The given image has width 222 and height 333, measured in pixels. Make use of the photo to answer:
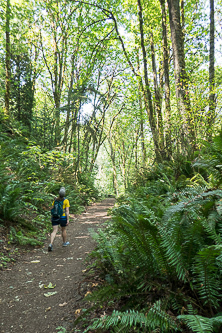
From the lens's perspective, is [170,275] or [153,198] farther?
[153,198]

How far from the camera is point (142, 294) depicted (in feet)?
6.86

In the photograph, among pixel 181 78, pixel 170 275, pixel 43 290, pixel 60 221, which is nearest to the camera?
pixel 170 275

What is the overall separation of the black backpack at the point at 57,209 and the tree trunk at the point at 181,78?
4209 millimetres

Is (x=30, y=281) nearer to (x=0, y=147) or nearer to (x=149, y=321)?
(x=149, y=321)

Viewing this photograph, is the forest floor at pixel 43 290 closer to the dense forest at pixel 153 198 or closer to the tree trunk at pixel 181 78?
the dense forest at pixel 153 198

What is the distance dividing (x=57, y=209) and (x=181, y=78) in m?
5.51

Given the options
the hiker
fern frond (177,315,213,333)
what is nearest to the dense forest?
fern frond (177,315,213,333)

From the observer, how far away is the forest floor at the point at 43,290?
2.59 m

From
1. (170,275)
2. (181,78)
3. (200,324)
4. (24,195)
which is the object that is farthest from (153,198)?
(24,195)

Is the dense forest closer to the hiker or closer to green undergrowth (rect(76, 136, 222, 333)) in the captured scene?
green undergrowth (rect(76, 136, 222, 333))

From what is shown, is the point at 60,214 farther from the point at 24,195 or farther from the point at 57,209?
the point at 24,195

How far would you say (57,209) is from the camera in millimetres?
5512

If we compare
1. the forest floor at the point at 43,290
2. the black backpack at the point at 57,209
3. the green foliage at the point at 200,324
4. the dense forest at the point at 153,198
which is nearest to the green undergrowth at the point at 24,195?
the dense forest at the point at 153,198

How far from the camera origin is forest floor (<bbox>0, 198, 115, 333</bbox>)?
259cm
